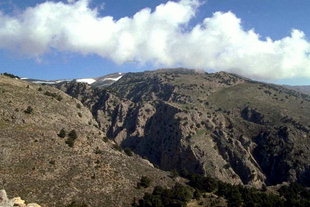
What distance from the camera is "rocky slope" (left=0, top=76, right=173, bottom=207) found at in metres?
83.1

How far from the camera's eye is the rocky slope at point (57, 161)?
83062mm

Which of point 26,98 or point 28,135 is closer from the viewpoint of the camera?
point 28,135

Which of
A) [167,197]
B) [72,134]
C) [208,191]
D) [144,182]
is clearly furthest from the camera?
[72,134]

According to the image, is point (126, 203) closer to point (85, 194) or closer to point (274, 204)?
point (85, 194)

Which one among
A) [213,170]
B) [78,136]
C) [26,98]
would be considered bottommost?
[213,170]

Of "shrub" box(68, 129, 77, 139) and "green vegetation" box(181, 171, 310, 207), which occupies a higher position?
"shrub" box(68, 129, 77, 139)

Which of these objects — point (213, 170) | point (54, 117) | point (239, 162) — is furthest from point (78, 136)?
point (239, 162)

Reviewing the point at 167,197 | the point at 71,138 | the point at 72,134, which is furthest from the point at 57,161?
the point at 167,197

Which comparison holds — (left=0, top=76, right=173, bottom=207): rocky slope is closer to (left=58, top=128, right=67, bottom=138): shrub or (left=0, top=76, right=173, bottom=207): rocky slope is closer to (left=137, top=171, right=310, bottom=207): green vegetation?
(left=58, top=128, right=67, bottom=138): shrub

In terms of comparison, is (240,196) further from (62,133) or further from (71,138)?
(62,133)

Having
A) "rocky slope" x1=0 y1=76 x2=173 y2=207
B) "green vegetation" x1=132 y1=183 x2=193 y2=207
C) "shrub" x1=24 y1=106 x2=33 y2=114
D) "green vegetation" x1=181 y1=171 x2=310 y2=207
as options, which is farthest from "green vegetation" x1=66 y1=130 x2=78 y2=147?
"green vegetation" x1=181 y1=171 x2=310 y2=207

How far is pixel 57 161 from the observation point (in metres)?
92.4

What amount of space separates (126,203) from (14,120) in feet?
121

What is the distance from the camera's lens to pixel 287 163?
18775cm
